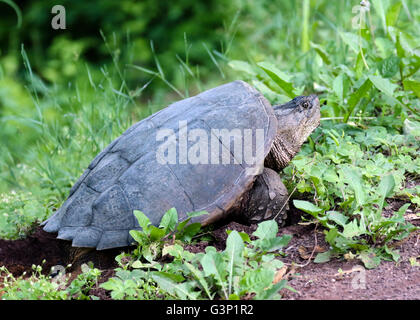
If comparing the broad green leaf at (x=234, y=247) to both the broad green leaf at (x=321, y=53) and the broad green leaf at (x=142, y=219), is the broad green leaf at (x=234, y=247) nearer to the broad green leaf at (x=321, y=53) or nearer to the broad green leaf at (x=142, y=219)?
the broad green leaf at (x=142, y=219)

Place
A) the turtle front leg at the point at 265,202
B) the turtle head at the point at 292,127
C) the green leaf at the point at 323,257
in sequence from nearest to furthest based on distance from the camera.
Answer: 1. the green leaf at the point at 323,257
2. the turtle front leg at the point at 265,202
3. the turtle head at the point at 292,127

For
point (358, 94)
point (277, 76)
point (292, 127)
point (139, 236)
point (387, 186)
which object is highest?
point (277, 76)

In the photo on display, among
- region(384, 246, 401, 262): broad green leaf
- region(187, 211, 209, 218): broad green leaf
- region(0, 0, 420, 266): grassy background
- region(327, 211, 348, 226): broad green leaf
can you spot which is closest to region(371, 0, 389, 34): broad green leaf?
region(0, 0, 420, 266): grassy background

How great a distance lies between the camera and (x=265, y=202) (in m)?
2.57

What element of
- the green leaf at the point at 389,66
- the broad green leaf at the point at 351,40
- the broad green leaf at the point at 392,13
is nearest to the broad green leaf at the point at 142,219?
the green leaf at the point at 389,66

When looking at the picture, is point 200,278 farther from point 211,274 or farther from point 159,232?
point 159,232

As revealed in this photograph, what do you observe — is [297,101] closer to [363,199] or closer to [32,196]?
[363,199]

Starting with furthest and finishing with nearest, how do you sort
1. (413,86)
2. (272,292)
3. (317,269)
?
(413,86)
(317,269)
(272,292)

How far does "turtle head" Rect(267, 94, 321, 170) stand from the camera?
281 centimetres

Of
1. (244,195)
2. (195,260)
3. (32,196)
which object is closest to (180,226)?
(195,260)

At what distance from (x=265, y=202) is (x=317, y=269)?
553 mm

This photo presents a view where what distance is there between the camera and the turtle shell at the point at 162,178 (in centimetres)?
237

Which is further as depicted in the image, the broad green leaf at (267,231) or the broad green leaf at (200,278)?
the broad green leaf at (267,231)

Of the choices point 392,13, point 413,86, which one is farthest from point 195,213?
point 392,13
